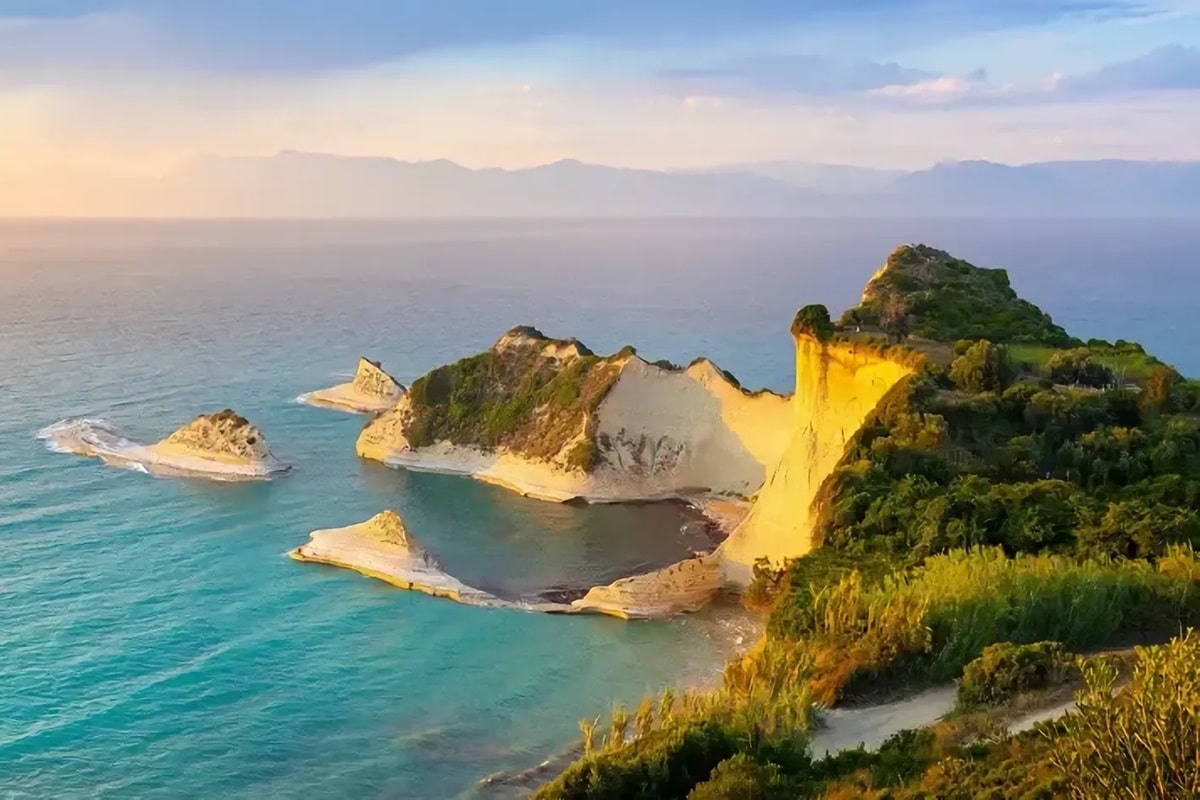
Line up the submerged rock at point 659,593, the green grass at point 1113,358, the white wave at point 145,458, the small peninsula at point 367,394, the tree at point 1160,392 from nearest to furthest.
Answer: the tree at point 1160,392
the submerged rock at point 659,593
the green grass at point 1113,358
the white wave at point 145,458
the small peninsula at point 367,394

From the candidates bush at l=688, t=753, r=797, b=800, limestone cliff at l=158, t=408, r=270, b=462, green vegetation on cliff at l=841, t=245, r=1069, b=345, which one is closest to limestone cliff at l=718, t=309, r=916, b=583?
green vegetation on cliff at l=841, t=245, r=1069, b=345

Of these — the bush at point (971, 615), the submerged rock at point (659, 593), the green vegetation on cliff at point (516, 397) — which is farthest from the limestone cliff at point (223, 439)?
the bush at point (971, 615)

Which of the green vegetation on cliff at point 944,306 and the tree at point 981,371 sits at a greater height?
the green vegetation on cliff at point 944,306

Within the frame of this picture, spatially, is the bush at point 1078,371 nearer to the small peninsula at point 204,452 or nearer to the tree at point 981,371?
the tree at point 981,371

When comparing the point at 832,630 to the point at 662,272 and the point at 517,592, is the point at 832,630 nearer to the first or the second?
the point at 517,592

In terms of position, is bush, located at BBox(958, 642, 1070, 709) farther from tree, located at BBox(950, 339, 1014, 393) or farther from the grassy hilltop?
tree, located at BBox(950, 339, 1014, 393)

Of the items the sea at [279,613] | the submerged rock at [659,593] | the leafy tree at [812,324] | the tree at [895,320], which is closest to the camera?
the sea at [279,613]
